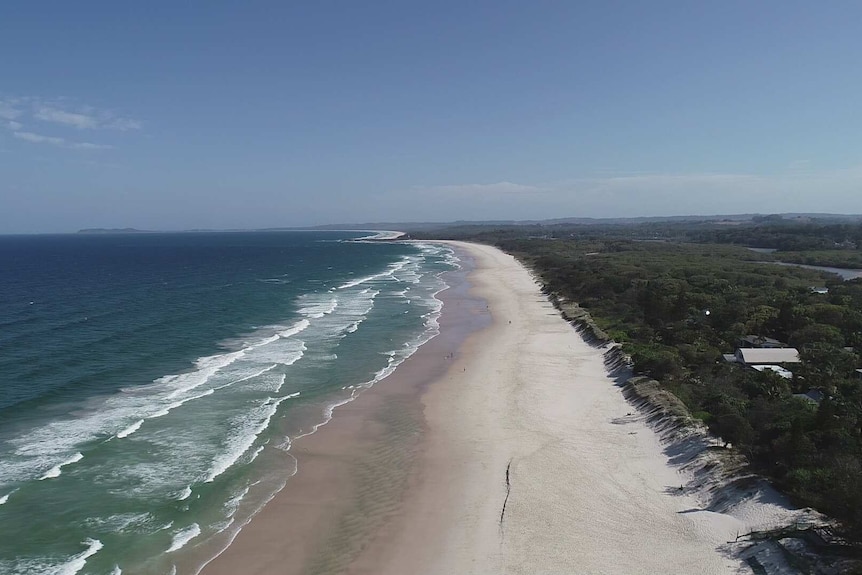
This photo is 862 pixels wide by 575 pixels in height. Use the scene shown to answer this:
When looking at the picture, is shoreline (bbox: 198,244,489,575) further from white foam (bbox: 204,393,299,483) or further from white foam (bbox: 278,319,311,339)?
white foam (bbox: 278,319,311,339)

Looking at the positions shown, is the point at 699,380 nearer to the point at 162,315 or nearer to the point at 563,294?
the point at 563,294

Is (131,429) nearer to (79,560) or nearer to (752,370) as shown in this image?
(79,560)

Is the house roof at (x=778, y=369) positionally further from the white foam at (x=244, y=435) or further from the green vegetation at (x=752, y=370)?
the white foam at (x=244, y=435)

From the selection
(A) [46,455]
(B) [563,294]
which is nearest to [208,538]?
(A) [46,455]

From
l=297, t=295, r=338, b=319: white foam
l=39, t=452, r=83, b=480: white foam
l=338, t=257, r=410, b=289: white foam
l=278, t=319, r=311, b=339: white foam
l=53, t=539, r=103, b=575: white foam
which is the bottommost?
l=53, t=539, r=103, b=575: white foam

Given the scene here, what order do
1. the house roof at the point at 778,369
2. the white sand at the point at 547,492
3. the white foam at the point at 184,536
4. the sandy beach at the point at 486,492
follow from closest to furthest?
the white sand at the point at 547,492 < the sandy beach at the point at 486,492 < the white foam at the point at 184,536 < the house roof at the point at 778,369

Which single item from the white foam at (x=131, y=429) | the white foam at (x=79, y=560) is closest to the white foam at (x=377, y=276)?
A: the white foam at (x=131, y=429)

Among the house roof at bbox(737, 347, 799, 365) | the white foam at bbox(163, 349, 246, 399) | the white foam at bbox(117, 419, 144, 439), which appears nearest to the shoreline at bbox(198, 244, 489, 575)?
the white foam at bbox(117, 419, 144, 439)
